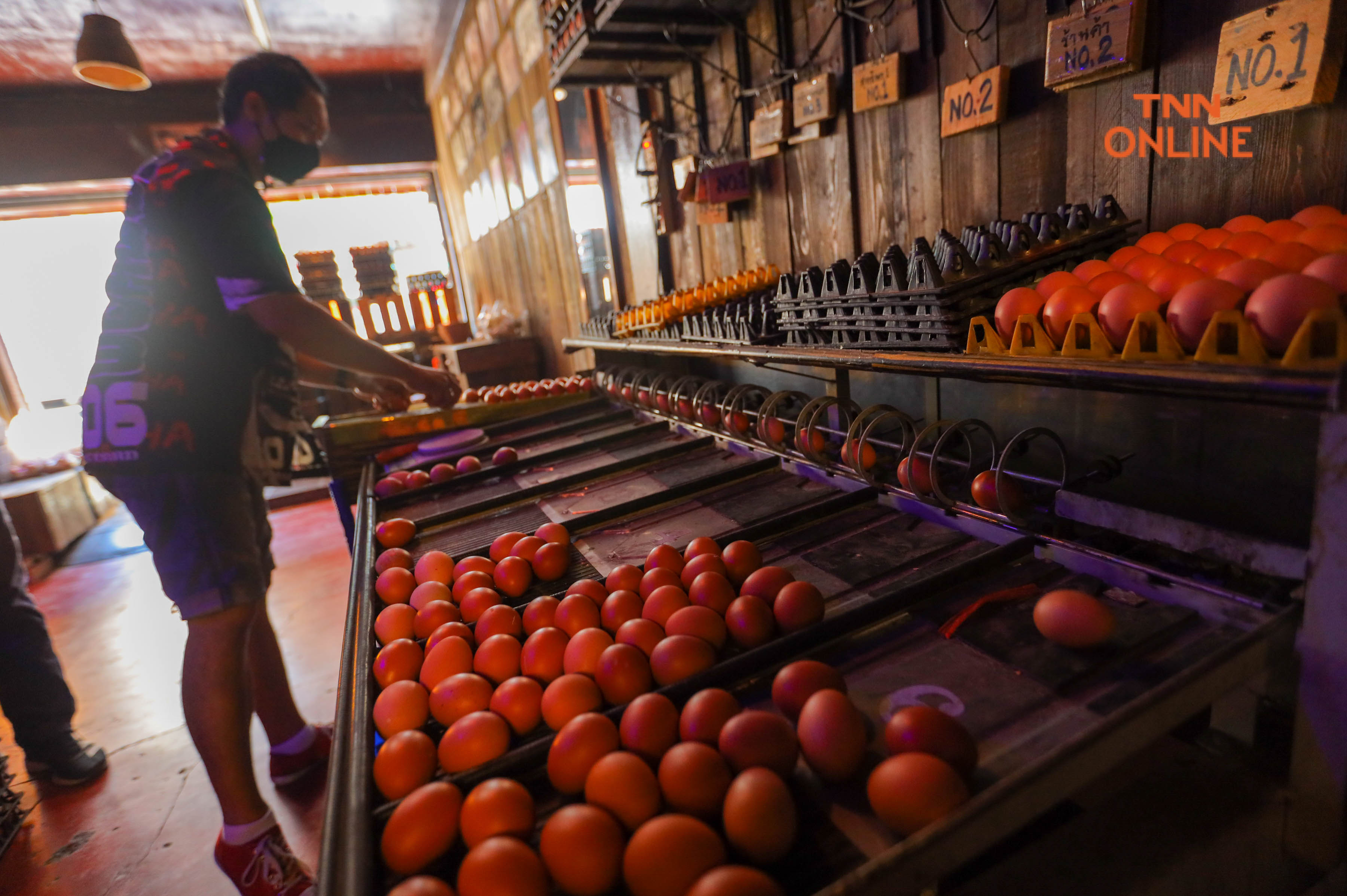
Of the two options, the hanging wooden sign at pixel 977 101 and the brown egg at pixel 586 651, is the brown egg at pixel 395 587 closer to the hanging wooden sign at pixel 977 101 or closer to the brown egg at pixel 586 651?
the brown egg at pixel 586 651

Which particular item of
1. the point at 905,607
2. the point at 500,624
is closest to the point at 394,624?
the point at 500,624

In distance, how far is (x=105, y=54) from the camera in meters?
5.80

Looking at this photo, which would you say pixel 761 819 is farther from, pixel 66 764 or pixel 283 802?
pixel 66 764

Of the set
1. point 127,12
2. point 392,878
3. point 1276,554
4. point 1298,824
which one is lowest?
point 1298,824

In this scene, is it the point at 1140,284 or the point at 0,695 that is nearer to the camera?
the point at 1140,284

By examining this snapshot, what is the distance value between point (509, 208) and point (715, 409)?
586 centimetres

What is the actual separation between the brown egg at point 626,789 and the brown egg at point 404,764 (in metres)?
0.34

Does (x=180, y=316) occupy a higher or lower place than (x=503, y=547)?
higher

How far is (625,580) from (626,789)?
0.73 metres

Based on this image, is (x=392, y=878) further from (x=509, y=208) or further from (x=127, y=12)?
(x=127, y=12)

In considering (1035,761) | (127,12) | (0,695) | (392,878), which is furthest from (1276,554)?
(127,12)

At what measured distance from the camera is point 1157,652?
1183 mm

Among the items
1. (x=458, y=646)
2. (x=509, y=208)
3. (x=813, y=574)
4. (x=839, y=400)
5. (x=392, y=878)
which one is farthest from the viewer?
(x=509, y=208)

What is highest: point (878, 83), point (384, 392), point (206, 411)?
point (878, 83)
